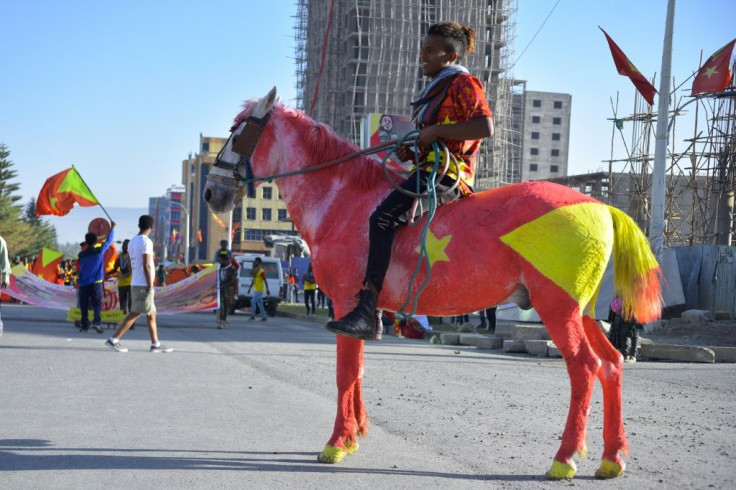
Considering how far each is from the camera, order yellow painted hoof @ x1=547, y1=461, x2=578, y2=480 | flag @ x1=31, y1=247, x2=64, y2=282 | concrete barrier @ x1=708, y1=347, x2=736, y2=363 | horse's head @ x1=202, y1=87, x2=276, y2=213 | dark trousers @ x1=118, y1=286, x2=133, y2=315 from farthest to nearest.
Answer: flag @ x1=31, y1=247, x2=64, y2=282 < dark trousers @ x1=118, y1=286, x2=133, y2=315 < concrete barrier @ x1=708, y1=347, x2=736, y2=363 < horse's head @ x1=202, y1=87, x2=276, y2=213 < yellow painted hoof @ x1=547, y1=461, x2=578, y2=480

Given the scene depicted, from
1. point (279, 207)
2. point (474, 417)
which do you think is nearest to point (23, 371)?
point (474, 417)

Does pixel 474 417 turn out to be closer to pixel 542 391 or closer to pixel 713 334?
pixel 542 391

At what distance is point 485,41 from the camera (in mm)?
66562

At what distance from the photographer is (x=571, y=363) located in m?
5.62

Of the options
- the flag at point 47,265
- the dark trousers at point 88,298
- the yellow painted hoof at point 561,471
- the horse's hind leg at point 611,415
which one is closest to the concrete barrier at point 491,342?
the dark trousers at point 88,298

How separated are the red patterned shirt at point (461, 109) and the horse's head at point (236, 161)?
55.7 inches

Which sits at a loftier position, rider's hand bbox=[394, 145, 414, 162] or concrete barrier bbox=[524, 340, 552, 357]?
rider's hand bbox=[394, 145, 414, 162]

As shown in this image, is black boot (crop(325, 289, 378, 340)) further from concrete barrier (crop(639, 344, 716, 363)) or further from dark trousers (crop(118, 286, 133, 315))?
dark trousers (crop(118, 286, 133, 315))

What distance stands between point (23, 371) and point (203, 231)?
12513 centimetres

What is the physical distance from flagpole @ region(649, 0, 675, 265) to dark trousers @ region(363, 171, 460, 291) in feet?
47.1

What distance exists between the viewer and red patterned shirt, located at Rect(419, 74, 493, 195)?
5902mm

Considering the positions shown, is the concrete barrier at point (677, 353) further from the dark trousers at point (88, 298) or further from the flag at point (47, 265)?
the flag at point (47, 265)

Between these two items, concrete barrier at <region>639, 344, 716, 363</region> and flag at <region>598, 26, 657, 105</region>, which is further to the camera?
flag at <region>598, 26, 657, 105</region>

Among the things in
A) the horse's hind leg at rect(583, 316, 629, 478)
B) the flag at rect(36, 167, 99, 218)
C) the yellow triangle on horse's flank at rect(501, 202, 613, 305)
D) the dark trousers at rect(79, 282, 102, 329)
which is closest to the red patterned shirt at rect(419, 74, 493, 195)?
the yellow triangle on horse's flank at rect(501, 202, 613, 305)
